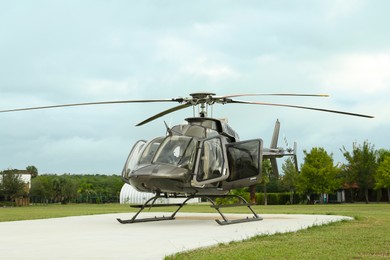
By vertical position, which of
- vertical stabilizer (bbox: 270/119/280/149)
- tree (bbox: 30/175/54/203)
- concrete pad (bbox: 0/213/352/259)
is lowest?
concrete pad (bbox: 0/213/352/259)

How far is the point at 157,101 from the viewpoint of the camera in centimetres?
1398

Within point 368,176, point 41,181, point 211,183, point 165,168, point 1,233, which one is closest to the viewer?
point 1,233

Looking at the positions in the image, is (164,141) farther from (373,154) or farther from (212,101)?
(373,154)

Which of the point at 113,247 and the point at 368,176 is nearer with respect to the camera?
the point at 113,247

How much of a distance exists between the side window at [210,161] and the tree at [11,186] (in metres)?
64.9

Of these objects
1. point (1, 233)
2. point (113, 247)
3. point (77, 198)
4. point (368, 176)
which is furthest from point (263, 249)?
point (77, 198)

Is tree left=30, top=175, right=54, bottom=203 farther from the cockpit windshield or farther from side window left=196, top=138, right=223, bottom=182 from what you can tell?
side window left=196, top=138, right=223, bottom=182

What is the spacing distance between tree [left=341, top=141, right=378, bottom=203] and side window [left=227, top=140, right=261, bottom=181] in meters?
50.5

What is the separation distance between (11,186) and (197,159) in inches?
2574

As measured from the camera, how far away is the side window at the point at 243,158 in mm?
14734

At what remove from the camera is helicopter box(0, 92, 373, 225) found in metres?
13.1

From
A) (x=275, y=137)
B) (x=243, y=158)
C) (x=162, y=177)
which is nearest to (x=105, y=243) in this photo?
(x=162, y=177)

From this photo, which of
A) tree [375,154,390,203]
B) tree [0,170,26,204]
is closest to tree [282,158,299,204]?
tree [375,154,390,203]

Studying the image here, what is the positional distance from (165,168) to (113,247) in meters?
4.56
